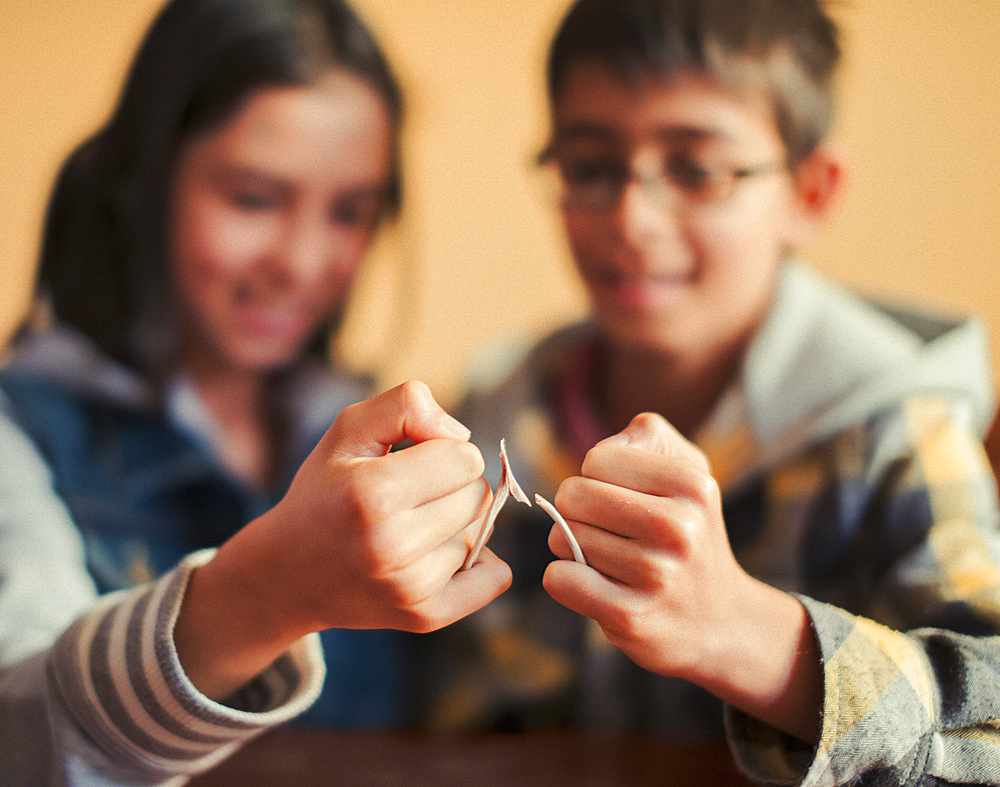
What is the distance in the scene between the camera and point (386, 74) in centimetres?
61

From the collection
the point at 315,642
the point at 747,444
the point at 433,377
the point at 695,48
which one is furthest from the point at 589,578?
the point at 433,377

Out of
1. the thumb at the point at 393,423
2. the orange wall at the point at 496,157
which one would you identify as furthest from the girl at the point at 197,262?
the thumb at the point at 393,423

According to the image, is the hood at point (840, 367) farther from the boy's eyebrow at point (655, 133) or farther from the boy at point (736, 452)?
the boy's eyebrow at point (655, 133)

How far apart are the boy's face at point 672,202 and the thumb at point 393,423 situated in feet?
0.89

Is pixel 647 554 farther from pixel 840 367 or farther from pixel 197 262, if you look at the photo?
pixel 197 262

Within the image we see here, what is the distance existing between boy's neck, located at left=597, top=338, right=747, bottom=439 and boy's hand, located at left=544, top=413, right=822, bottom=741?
28 cm

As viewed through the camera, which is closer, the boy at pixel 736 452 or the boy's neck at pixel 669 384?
the boy at pixel 736 452

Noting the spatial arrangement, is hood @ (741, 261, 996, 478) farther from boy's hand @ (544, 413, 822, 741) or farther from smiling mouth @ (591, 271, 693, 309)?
boy's hand @ (544, 413, 822, 741)

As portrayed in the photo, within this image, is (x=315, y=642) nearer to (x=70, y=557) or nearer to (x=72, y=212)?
(x=70, y=557)

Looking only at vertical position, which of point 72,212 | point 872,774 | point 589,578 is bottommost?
point 872,774

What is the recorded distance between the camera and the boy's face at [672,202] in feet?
1.55

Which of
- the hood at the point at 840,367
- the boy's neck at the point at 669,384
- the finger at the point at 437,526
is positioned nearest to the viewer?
the finger at the point at 437,526

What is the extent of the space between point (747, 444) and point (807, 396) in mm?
51

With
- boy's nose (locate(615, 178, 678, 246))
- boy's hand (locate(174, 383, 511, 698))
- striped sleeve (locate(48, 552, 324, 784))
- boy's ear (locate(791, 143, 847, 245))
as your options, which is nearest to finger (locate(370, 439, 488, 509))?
boy's hand (locate(174, 383, 511, 698))
